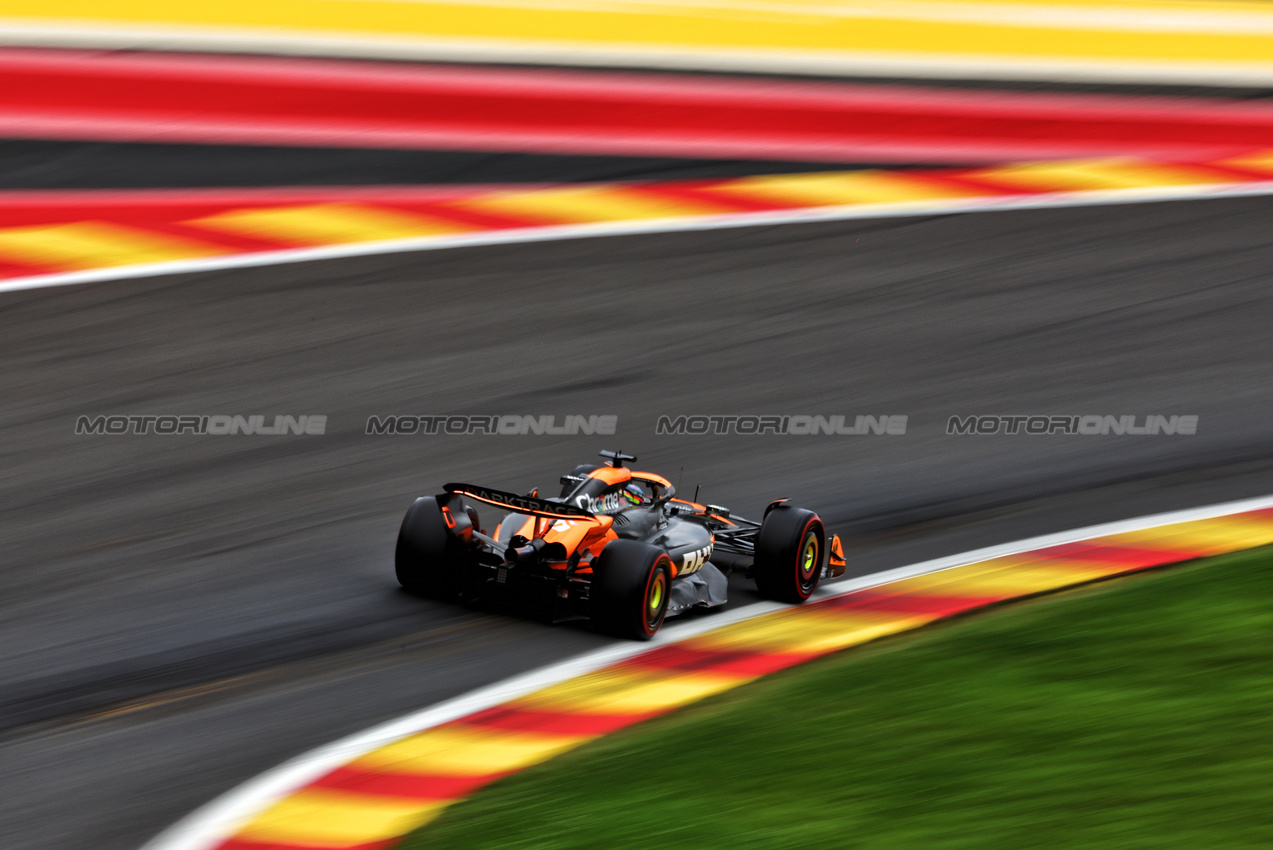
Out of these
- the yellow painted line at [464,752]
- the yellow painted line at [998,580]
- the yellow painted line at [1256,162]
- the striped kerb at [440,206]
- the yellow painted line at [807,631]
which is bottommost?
the yellow painted line at [464,752]

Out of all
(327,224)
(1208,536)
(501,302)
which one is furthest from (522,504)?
(327,224)

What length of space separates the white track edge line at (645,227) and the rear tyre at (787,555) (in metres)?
5.55

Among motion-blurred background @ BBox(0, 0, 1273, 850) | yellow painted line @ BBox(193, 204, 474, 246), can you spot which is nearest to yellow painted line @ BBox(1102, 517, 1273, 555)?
motion-blurred background @ BBox(0, 0, 1273, 850)

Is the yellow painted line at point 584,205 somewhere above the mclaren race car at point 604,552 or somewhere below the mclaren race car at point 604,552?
above

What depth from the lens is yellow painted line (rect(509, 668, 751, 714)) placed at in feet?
22.4

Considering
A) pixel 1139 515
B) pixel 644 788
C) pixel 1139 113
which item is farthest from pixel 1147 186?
pixel 644 788

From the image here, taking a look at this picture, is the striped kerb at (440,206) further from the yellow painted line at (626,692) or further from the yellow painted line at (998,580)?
the yellow painted line at (626,692)

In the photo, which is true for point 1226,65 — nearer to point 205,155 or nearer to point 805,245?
point 805,245

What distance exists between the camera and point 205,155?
14344 mm

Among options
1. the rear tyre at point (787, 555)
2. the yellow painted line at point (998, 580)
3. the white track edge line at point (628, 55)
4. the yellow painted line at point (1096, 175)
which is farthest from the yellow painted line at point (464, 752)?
the white track edge line at point (628, 55)

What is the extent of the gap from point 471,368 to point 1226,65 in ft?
38.9

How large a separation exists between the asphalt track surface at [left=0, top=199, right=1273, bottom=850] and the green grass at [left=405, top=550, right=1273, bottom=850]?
1273 millimetres

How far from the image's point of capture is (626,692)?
22.9 feet

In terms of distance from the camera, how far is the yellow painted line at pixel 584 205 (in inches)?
540
